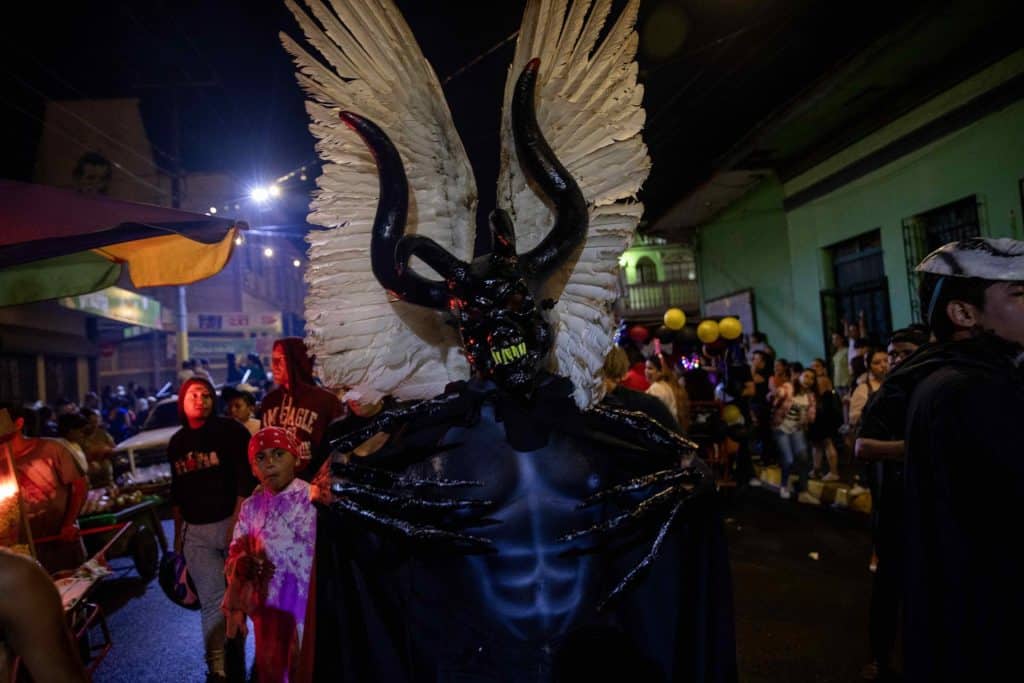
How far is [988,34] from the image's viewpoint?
7.10 m

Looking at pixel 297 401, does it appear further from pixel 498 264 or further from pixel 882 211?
pixel 882 211

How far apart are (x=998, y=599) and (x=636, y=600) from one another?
108 cm

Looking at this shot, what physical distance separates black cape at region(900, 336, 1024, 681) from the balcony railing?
72.8 feet

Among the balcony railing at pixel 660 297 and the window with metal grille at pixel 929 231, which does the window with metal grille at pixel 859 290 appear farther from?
the balcony railing at pixel 660 297

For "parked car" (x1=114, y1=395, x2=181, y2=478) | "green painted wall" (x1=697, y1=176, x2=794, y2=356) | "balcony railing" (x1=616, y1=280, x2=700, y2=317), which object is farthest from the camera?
"balcony railing" (x1=616, y1=280, x2=700, y2=317)

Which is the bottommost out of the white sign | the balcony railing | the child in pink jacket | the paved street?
the paved street

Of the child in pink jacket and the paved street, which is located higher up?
the child in pink jacket

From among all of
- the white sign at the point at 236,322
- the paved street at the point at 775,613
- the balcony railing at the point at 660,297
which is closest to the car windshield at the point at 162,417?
the paved street at the point at 775,613

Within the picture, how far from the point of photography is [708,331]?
34.7ft

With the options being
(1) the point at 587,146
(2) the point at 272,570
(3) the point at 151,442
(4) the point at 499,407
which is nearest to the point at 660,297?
(3) the point at 151,442

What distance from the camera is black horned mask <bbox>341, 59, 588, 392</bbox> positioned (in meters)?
1.78

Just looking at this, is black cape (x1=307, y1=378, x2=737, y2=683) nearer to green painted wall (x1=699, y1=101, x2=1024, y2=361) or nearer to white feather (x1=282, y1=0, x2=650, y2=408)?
white feather (x1=282, y1=0, x2=650, y2=408)

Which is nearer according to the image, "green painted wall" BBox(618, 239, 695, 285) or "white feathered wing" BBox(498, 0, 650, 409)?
"white feathered wing" BBox(498, 0, 650, 409)

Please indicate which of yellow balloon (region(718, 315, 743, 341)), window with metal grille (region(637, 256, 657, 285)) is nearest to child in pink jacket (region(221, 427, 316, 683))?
yellow balloon (region(718, 315, 743, 341))
